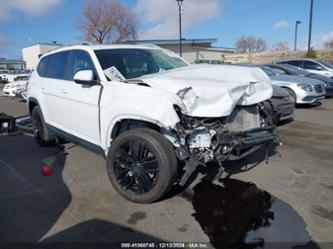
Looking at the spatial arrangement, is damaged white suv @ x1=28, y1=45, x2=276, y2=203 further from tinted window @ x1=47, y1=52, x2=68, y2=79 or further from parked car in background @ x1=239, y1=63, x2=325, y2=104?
parked car in background @ x1=239, y1=63, x2=325, y2=104

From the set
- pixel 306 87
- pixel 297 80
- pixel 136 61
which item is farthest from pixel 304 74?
pixel 136 61

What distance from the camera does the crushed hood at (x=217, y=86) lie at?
130 inches

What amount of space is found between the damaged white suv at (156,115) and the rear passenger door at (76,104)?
0.6 inches

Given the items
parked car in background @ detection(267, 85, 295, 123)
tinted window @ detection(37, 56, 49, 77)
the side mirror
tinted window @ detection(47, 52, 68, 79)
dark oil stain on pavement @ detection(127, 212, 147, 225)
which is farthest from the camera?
parked car in background @ detection(267, 85, 295, 123)

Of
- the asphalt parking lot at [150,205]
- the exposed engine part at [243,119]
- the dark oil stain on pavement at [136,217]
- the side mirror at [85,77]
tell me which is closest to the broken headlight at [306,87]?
the asphalt parking lot at [150,205]

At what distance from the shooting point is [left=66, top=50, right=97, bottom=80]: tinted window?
14.3 ft

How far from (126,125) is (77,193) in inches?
44.3

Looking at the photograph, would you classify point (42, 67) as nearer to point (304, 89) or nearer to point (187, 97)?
point (187, 97)

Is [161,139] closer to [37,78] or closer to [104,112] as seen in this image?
[104,112]

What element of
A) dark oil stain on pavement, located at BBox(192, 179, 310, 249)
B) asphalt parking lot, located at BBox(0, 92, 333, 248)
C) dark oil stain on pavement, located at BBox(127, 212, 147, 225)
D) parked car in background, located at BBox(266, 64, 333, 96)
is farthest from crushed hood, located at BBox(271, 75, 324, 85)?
dark oil stain on pavement, located at BBox(127, 212, 147, 225)

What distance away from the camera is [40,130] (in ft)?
20.0

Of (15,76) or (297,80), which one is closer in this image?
(297,80)

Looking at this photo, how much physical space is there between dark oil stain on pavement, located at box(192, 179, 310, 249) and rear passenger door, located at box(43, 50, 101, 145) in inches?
69.5

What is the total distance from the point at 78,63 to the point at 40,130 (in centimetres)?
216
